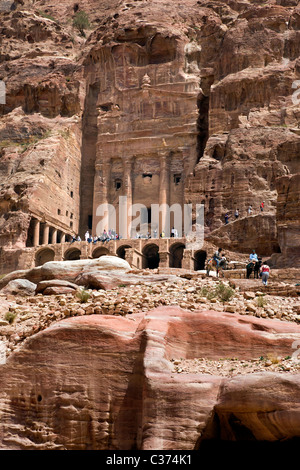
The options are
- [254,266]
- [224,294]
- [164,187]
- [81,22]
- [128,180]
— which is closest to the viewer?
[224,294]

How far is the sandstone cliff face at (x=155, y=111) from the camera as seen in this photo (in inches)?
2276

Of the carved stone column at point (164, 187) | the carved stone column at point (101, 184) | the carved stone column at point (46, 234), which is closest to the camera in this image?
the carved stone column at point (46, 234)

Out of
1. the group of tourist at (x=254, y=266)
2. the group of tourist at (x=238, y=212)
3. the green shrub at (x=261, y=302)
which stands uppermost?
the group of tourist at (x=238, y=212)

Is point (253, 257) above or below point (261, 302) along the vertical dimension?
above

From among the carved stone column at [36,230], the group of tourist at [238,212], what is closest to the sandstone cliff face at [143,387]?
the group of tourist at [238,212]

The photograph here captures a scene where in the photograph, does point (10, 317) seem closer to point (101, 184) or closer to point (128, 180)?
point (128, 180)

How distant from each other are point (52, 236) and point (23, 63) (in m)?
23.9

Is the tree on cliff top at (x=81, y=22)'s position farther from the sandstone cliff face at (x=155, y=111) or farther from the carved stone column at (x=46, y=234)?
the carved stone column at (x=46, y=234)

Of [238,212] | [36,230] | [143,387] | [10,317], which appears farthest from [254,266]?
[36,230]

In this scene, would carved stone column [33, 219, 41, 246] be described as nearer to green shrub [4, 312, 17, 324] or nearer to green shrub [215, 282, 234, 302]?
green shrub [215, 282, 234, 302]

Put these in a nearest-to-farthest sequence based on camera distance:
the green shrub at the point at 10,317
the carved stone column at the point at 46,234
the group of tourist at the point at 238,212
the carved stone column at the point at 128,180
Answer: the green shrub at the point at 10,317
the group of tourist at the point at 238,212
the carved stone column at the point at 46,234
the carved stone column at the point at 128,180

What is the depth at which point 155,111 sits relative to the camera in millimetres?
69188

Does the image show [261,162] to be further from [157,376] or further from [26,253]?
[157,376]

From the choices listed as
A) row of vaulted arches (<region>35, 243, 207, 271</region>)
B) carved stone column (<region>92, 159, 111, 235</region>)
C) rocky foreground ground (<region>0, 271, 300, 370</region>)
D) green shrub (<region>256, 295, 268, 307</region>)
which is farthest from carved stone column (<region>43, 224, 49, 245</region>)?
green shrub (<region>256, 295, 268, 307</region>)
